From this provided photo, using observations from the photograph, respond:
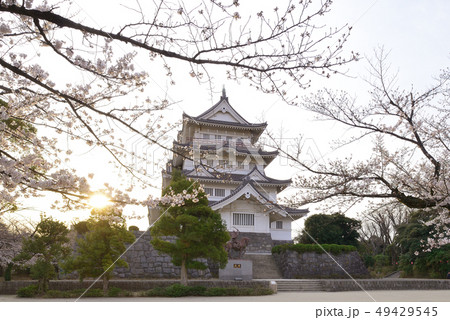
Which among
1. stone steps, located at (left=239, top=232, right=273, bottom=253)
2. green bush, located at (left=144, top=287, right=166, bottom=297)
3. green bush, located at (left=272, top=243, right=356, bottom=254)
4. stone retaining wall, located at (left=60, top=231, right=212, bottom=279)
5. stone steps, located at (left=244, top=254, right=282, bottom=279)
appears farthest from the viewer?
stone steps, located at (left=239, top=232, right=273, bottom=253)

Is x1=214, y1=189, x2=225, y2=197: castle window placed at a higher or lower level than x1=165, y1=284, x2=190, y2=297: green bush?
higher

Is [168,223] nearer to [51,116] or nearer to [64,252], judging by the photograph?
[64,252]

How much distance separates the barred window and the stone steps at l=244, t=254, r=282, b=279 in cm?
234

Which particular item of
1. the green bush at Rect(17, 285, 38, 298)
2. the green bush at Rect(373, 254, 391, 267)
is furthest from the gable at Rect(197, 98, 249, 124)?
the green bush at Rect(17, 285, 38, 298)

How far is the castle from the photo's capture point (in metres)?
22.8

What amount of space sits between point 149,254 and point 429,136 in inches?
553

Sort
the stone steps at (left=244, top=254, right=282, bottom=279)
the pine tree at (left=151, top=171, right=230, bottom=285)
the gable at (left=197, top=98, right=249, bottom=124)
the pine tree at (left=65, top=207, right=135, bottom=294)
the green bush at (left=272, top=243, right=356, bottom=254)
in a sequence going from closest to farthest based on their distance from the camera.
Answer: the pine tree at (left=65, top=207, right=135, bottom=294) → the pine tree at (left=151, top=171, right=230, bottom=285) → the stone steps at (left=244, top=254, right=282, bottom=279) → the green bush at (left=272, top=243, right=356, bottom=254) → the gable at (left=197, top=98, right=249, bottom=124)

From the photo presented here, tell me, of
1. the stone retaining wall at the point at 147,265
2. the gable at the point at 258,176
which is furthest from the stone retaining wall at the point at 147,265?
the gable at the point at 258,176

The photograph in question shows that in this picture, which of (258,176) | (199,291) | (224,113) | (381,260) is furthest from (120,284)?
(381,260)

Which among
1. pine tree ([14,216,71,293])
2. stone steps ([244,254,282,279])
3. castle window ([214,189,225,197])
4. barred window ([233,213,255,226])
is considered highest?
castle window ([214,189,225,197])

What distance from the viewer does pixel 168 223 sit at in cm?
1252

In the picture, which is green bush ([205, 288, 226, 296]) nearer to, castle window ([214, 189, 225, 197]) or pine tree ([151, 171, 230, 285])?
pine tree ([151, 171, 230, 285])

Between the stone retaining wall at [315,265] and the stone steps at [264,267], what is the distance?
33 cm
